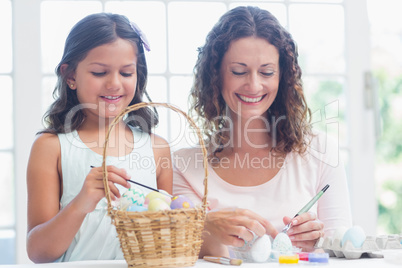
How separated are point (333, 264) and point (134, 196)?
492 mm

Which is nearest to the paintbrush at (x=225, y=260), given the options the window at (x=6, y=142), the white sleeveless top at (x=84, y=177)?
the white sleeveless top at (x=84, y=177)

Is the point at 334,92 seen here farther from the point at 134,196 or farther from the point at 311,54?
the point at 134,196

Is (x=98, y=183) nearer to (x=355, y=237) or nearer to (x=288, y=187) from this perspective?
(x=355, y=237)

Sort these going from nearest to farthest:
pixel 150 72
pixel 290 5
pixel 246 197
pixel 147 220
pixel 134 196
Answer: pixel 147 220 → pixel 134 196 → pixel 246 197 → pixel 150 72 → pixel 290 5

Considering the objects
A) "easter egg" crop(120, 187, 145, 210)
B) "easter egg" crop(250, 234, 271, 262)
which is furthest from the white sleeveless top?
"easter egg" crop(250, 234, 271, 262)

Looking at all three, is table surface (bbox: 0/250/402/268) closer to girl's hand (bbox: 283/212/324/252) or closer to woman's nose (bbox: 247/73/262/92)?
girl's hand (bbox: 283/212/324/252)

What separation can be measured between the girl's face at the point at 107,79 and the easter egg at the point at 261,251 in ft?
2.14

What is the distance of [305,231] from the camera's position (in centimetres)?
137

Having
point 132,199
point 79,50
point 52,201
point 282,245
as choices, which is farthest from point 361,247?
point 79,50

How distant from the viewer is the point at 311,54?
2.60m

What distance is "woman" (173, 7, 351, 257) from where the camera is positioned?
166cm

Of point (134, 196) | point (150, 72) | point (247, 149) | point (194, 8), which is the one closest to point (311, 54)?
point (194, 8)

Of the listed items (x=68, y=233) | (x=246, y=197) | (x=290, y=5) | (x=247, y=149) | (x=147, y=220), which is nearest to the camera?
(x=147, y=220)

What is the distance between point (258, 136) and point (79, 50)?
0.68m
